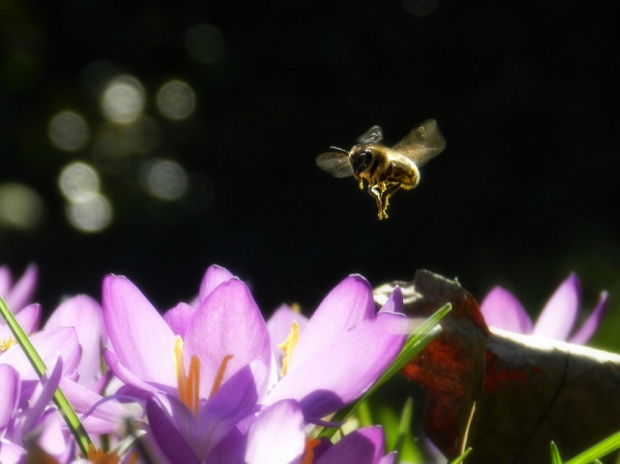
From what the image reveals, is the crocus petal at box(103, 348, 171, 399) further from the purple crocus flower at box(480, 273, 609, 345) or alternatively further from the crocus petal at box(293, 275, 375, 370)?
the purple crocus flower at box(480, 273, 609, 345)

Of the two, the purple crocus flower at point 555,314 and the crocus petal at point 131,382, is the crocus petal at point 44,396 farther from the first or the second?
the purple crocus flower at point 555,314

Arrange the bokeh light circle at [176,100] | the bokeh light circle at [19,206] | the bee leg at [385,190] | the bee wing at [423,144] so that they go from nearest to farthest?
1. the bee leg at [385,190]
2. the bee wing at [423,144]
3. the bokeh light circle at [19,206]
4. the bokeh light circle at [176,100]

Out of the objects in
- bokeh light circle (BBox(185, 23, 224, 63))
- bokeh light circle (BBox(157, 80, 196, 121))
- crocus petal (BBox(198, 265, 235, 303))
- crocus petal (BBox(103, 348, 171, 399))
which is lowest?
crocus petal (BBox(103, 348, 171, 399))

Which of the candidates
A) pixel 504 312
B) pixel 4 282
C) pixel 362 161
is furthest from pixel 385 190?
pixel 4 282

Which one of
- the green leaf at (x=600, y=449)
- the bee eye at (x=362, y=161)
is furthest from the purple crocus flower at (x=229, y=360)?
the bee eye at (x=362, y=161)

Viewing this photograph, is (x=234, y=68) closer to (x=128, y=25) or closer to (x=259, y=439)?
(x=128, y=25)

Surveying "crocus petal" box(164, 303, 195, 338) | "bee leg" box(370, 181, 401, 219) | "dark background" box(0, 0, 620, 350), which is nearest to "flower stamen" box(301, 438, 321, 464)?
"crocus petal" box(164, 303, 195, 338)

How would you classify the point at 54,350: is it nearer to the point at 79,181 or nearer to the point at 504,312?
the point at 504,312
